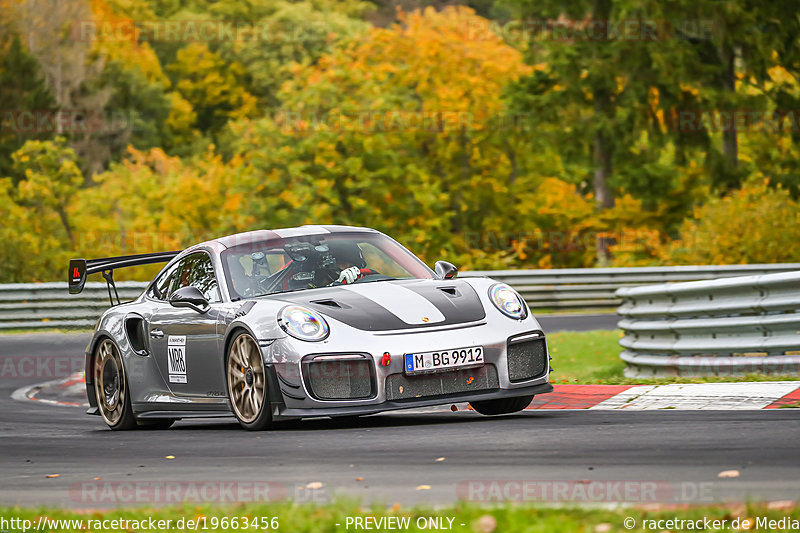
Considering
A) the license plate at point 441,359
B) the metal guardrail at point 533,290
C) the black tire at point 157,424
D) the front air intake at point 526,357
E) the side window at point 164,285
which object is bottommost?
the metal guardrail at point 533,290

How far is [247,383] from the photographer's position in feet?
27.7

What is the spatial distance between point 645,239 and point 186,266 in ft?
82.6

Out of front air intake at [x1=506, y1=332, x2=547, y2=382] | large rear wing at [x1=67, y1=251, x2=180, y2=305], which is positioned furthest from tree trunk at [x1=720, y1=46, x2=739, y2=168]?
front air intake at [x1=506, y1=332, x2=547, y2=382]

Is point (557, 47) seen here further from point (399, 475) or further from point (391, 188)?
point (399, 475)

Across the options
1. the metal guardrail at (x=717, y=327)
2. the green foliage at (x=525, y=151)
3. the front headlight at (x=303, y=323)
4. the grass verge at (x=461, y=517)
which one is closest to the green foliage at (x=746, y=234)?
the green foliage at (x=525, y=151)

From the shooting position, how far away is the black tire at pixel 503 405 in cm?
880

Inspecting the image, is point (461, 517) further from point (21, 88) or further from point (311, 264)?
point (21, 88)

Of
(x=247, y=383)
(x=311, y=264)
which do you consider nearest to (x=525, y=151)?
(x=311, y=264)

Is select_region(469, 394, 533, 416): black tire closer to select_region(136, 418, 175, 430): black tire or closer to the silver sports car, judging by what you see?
the silver sports car

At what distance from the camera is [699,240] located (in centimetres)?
2727

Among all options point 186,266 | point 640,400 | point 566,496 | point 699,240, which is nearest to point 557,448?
point 566,496

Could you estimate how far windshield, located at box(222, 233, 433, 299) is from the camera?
915cm

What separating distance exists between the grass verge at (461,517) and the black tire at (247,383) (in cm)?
274

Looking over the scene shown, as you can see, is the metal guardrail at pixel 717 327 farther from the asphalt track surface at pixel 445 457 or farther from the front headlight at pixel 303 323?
the front headlight at pixel 303 323
